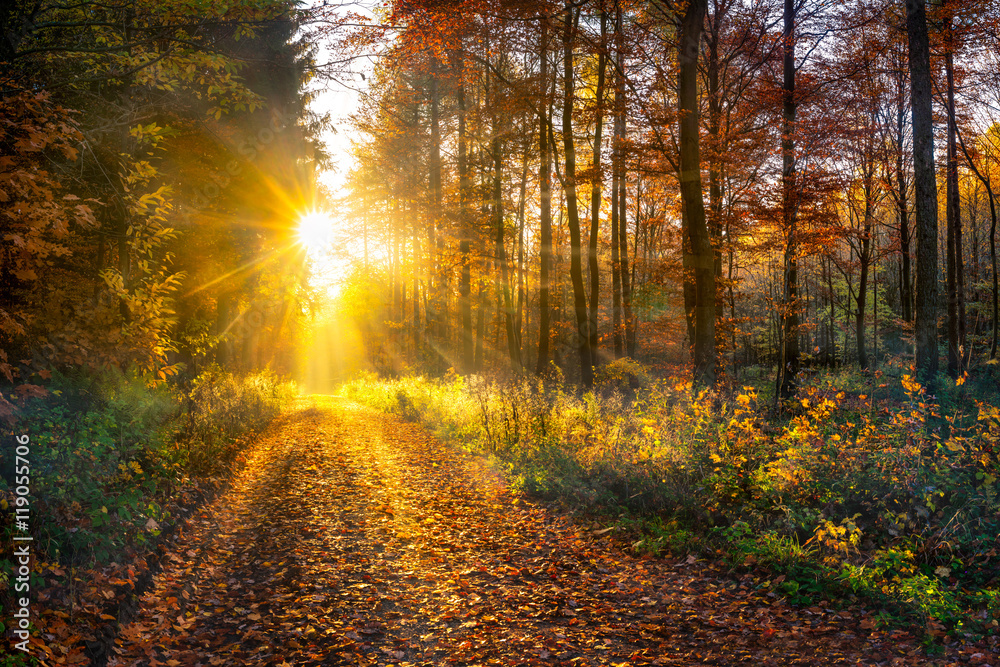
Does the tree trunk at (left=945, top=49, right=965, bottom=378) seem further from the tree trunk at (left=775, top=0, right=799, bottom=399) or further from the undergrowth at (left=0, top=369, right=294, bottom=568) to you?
the undergrowth at (left=0, top=369, right=294, bottom=568)

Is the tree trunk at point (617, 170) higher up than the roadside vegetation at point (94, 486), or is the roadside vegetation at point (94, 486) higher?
the tree trunk at point (617, 170)

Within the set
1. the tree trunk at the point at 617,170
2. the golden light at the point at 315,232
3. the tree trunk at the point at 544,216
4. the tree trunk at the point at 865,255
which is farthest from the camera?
the tree trunk at the point at 865,255

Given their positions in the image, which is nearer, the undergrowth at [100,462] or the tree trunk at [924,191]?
the undergrowth at [100,462]

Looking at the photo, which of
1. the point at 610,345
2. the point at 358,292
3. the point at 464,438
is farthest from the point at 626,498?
the point at 358,292

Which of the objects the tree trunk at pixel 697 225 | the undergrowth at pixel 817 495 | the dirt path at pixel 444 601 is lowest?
the dirt path at pixel 444 601

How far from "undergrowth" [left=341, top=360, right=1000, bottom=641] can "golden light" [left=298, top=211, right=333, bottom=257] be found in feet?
47.7

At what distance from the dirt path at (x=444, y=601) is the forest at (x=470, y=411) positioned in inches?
1.6

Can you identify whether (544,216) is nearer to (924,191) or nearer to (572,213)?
(572,213)

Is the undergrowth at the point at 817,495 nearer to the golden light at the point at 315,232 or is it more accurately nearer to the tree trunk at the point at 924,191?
the tree trunk at the point at 924,191

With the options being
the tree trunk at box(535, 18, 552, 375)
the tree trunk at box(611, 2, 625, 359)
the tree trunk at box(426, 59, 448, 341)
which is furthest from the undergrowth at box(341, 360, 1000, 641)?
the tree trunk at box(426, 59, 448, 341)

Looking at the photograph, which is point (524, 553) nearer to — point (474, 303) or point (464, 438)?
point (464, 438)

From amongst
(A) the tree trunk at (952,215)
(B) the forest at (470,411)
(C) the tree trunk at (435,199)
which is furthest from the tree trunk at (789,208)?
(C) the tree trunk at (435,199)

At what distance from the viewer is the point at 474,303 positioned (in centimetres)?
2705

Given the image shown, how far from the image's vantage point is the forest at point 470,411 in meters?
4.56
